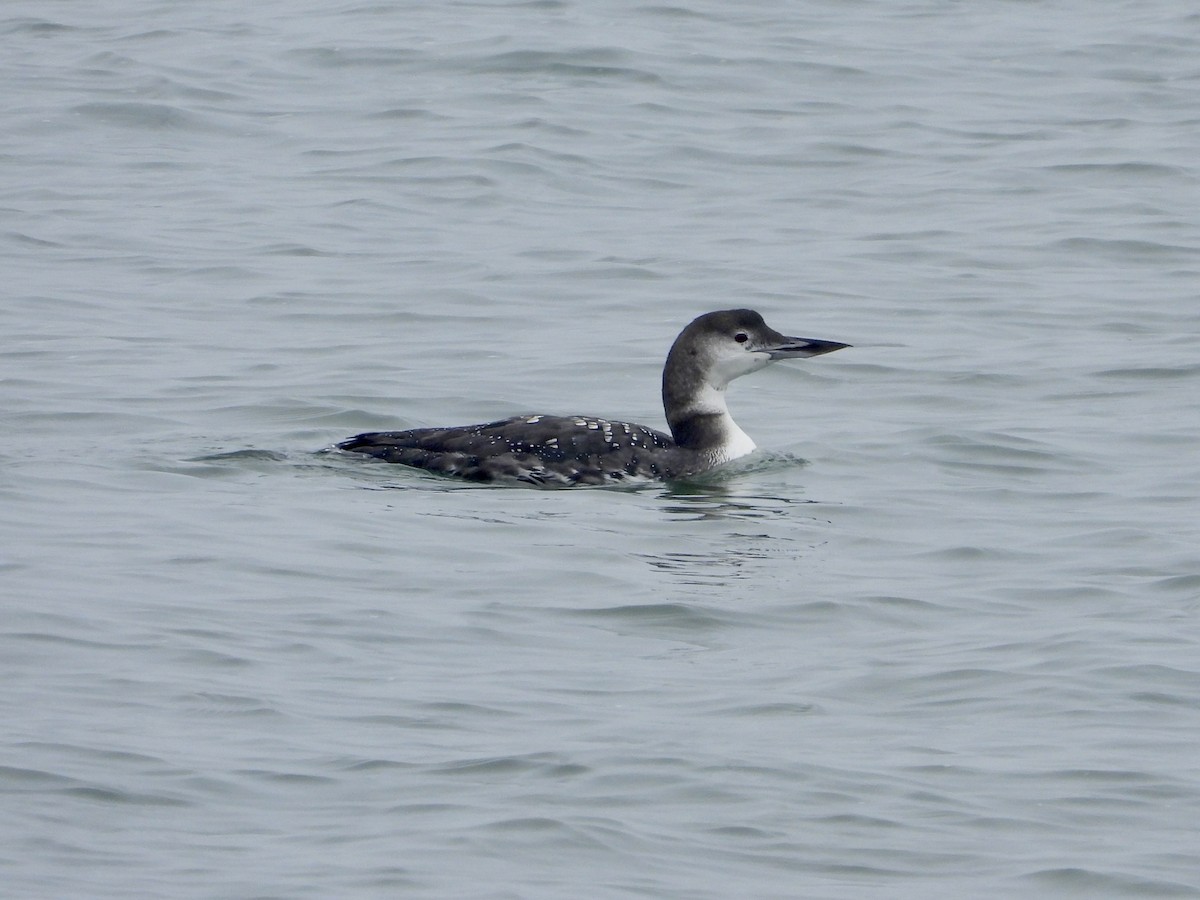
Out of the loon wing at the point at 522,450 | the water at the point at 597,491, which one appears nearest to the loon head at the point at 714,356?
the water at the point at 597,491

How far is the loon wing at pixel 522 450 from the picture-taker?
29.7ft

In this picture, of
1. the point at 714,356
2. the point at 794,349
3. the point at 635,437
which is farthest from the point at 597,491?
the point at 794,349

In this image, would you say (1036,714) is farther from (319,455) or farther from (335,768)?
(319,455)

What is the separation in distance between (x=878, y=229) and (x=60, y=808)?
9223 millimetres

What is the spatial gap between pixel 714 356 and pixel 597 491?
966 mm

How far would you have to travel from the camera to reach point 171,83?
17188mm

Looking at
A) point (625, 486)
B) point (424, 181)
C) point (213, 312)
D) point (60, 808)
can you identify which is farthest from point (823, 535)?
point (424, 181)

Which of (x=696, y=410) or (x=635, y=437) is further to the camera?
(x=696, y=410)

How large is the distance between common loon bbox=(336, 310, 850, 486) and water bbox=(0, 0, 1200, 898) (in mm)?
123

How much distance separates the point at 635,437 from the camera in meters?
9.28

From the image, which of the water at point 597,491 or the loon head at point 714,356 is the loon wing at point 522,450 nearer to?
the water at point 597,491

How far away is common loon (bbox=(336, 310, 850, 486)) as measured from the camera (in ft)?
29.7

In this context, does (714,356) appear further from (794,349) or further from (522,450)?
(522,450)

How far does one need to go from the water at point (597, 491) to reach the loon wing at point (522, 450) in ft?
0.33
